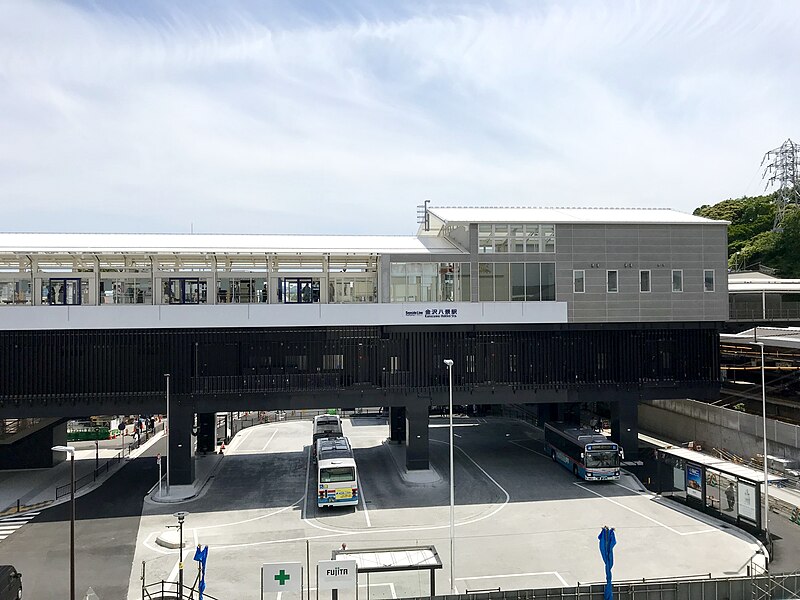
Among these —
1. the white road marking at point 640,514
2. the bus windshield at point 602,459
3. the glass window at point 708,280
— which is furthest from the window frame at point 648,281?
the white road marking at point 640,514

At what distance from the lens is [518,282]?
37.9m

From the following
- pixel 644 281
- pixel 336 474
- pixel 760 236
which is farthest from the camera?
pixel 760 236

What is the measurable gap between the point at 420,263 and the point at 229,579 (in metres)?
21.4

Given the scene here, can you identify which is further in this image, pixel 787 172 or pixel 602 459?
pixel 787 172

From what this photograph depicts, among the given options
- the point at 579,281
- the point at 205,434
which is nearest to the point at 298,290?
the point at 205,434

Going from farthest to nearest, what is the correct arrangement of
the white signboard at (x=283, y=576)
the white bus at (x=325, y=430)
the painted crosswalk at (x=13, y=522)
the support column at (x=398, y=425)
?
the support column at (x=398, y=425), the white bus at (x=325, y=430), the painted crosswalk at (x=13, y=522), the white signboard at (x=283, y=576)

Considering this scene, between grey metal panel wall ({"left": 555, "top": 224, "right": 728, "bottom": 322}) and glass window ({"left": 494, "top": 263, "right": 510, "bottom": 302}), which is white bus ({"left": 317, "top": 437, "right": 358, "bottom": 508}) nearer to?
glass window ({"left": 494, "top": 263, "right": 510, "bottom": 302})

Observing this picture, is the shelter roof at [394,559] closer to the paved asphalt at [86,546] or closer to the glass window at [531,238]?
the paved asphalt at [86,546]

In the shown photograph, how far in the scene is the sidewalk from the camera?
33.4 metres

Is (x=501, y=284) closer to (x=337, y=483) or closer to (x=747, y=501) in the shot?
(x=337, y=483)

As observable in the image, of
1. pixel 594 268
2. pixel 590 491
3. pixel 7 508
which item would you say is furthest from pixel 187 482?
pixel 594 268

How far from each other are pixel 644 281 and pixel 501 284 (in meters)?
9.15

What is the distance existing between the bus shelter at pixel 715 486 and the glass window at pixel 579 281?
34.9 ft

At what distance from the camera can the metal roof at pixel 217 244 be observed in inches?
1430
